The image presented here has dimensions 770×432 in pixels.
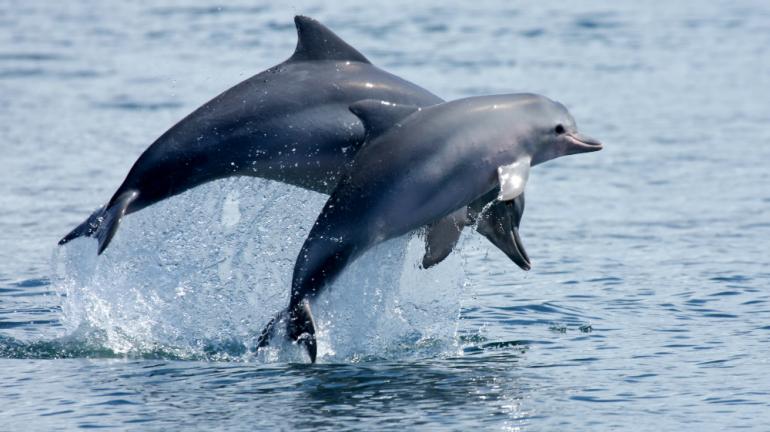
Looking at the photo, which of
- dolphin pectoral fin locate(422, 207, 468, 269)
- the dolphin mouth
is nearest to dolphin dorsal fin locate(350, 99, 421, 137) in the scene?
dolphin pectoral fin locate(422, 207, 468, 269)

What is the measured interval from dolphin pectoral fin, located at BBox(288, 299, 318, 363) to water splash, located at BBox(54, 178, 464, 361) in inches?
15.0

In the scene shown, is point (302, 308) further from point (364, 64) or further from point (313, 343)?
point (364, 64)

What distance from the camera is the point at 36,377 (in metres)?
11.4

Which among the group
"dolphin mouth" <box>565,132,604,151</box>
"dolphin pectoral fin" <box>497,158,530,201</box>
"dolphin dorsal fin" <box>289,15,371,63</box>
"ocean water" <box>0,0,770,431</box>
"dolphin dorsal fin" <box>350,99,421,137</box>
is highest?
"dolphin dorsal fin" <box>289,15,371,63</box>

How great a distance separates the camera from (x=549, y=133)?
1148 centimetres

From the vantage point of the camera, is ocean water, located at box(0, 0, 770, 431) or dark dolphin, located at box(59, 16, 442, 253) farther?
dark dolphin, located at box(59, 16, 442, 253)

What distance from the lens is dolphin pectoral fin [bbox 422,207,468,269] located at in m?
12.2

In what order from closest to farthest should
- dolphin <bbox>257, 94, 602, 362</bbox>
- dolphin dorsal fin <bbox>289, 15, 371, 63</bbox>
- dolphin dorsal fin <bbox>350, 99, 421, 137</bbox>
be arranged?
dolphin <bbox>257, 94, 602, 362</bbox>, dolphin dorsal fin <bbox>350, 99, 421, 137</bbox>, dolphin dorsal fin <bbox>289, 15, 371, 63</bbox>

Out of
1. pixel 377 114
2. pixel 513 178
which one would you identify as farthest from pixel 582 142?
pixel 377 114

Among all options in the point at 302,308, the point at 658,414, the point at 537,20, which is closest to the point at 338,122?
the point at 302,308

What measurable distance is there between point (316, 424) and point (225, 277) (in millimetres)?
3783

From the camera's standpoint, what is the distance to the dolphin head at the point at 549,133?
11.4 meters

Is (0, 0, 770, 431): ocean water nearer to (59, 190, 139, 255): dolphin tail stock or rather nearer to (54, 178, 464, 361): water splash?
(54, 178, 464, 361): water splash

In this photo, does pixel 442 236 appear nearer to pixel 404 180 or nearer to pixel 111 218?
pixel 404 180
